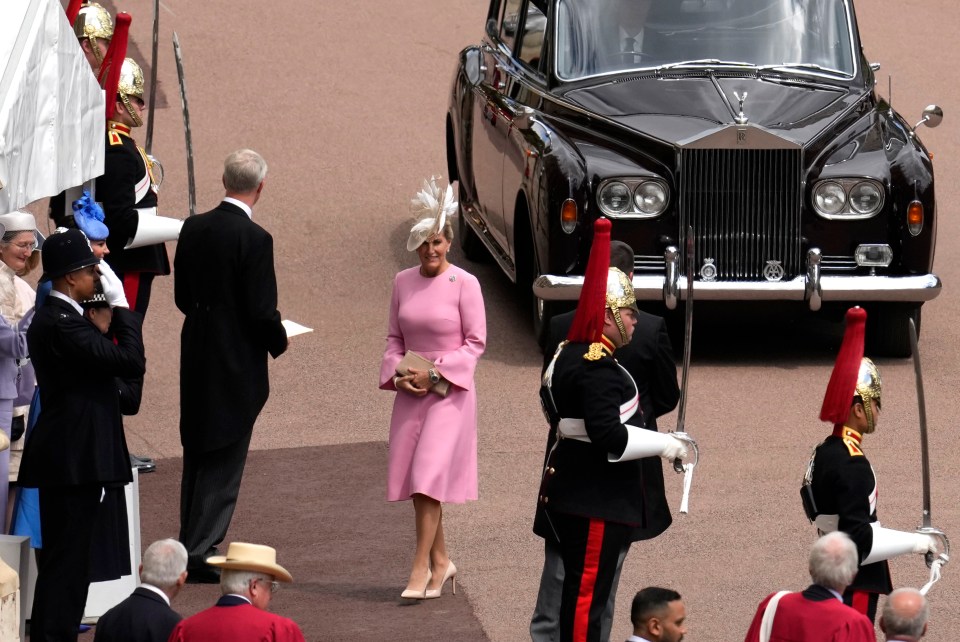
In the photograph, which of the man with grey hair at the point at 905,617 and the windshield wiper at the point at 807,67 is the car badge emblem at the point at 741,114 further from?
the man with grey hair at the point at 905,617

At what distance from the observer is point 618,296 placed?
6398mm

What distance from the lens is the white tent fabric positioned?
6.63 m

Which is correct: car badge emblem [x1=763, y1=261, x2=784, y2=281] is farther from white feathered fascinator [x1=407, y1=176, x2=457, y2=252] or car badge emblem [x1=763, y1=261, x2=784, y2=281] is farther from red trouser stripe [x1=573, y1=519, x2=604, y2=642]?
red trouser stripe [x1=573, y1=519, x2=604, y2=642]

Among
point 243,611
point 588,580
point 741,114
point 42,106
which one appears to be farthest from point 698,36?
point 243,611

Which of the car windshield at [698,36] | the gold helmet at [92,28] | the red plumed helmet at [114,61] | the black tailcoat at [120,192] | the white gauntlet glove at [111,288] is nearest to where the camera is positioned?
the white gauntlet glove at [111,288]

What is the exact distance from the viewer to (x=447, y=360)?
25.8 feet

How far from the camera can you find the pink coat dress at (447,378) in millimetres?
7871

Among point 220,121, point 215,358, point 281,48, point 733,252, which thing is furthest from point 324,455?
point 281,48

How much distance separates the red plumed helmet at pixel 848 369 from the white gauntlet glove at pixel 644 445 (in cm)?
55

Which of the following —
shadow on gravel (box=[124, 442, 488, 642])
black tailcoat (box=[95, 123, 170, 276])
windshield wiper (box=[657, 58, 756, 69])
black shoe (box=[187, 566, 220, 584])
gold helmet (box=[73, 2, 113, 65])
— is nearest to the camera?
shadow on gravel (box=[124, 442, 488, 642])

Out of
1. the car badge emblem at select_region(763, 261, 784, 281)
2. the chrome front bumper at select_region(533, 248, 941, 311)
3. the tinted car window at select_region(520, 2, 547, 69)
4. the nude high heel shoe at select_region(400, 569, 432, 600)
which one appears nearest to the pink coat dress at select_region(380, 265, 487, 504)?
the nude high heel shoe at select_region(400, 569, 432, 600)

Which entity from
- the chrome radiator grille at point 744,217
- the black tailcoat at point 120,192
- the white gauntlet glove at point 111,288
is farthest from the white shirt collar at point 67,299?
the chrome radiator grille at point 744,217

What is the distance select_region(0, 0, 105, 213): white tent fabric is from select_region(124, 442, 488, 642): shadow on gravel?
179 centimetres

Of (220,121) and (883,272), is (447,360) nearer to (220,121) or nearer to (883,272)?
(883,272)
